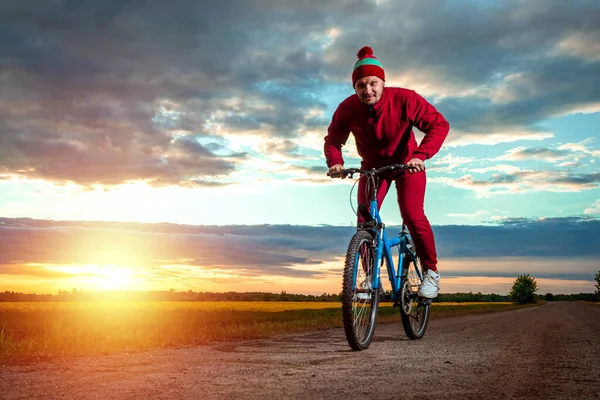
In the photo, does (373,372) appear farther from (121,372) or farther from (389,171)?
(389,171)

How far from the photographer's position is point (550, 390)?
3.84 metres

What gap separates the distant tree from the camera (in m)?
117

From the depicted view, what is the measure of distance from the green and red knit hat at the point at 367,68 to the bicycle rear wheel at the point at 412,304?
2.81 metres

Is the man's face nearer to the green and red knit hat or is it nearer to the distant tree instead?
the green and red knit hat

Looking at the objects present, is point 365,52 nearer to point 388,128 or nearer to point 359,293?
point 388,128

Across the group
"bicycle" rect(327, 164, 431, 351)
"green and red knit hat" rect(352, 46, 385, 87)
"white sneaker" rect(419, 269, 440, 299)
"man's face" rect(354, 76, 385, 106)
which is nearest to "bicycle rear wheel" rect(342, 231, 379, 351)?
"bicycle" rect(327, 164, 431, 351)

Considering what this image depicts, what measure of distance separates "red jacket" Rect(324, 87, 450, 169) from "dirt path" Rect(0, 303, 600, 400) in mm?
2438

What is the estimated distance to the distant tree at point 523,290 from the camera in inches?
4624

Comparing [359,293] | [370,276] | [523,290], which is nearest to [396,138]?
[370,276]

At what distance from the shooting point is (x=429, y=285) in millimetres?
7914

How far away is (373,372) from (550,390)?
137 cm

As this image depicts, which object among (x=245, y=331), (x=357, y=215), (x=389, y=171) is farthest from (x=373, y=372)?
(x=245, y=331)

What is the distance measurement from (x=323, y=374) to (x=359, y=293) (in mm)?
2108

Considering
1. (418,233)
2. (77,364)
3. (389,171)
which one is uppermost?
(389,171)
